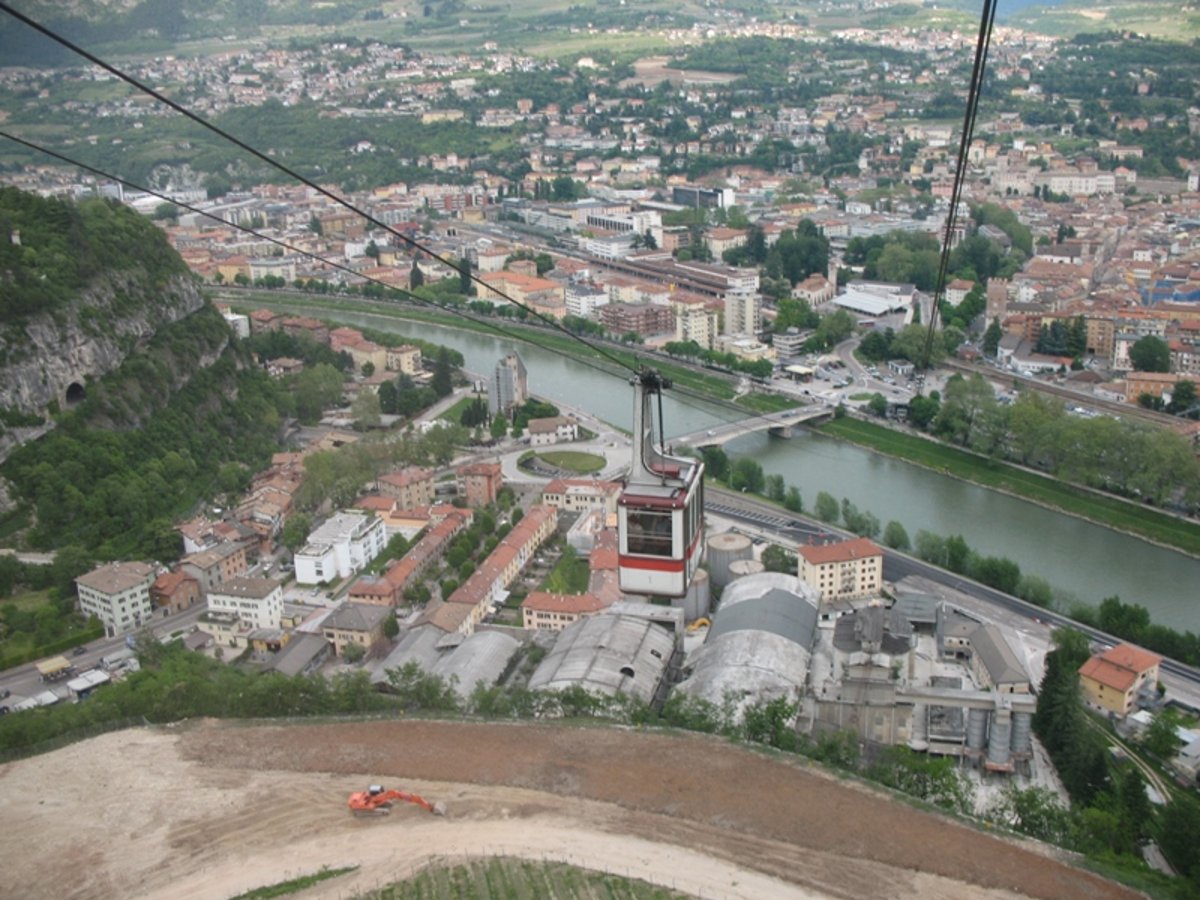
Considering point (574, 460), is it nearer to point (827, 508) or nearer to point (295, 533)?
point (827, 508)

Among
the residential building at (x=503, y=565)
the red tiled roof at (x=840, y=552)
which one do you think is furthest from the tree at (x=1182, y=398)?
the residential building at (x=503, y=565)

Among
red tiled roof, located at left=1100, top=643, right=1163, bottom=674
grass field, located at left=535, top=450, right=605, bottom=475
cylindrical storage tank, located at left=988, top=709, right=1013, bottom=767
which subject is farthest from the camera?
grass field, located at left=535, top=450, right=605, bottom=475

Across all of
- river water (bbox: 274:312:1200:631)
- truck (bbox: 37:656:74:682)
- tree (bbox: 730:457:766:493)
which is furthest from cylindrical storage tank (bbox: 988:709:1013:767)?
truck (bbox: 37:656:74:682)

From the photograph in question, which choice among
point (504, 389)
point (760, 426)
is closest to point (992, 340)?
point (760, 426)

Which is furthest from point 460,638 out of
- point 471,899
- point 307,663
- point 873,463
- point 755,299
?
point 755,299

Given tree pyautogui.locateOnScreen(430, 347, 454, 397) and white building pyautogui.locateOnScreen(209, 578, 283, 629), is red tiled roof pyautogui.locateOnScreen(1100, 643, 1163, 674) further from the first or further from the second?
tree pyautogui.locateOnScreen(430, 347, 454, 397)
